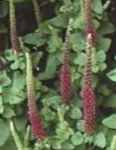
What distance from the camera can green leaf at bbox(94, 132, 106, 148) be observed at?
1.49 metres

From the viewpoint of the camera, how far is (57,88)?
5.56 feet

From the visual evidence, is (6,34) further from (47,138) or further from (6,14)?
(47,138)

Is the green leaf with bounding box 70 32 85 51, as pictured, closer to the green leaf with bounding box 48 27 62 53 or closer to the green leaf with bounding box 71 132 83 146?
the green leaf with bounding box 48 27 62 53

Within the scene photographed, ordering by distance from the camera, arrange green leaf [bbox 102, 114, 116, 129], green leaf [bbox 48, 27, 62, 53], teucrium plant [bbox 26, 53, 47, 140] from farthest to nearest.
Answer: green leaf [bbox 48, 27, 62, 53] → green leaf [bbox 102, 114, 116, 129] → teucrium plant [bbox 26, 53, 47, 140]

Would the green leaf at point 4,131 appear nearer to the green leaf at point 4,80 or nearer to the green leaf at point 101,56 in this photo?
the green leaf at point 4,80

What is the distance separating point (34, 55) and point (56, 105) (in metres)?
0.20

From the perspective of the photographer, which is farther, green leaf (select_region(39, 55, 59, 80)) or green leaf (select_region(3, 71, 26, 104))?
green leaf (select_region(39, 55, 59, 80))

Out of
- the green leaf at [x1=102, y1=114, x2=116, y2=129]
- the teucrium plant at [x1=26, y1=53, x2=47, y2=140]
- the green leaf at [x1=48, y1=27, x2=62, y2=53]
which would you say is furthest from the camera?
the green leaf at [x1=48, y1=27, x2=62, y2=53]

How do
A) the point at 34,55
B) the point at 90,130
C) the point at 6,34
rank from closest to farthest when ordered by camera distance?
the point at 90,130
the point at 34,55
the point at 6,34

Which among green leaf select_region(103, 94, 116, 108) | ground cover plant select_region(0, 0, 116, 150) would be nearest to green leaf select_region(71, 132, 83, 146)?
ground cover plant select_region(0, 0, 116, 150)

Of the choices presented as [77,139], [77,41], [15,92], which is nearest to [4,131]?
[15,92]

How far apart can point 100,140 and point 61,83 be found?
0.63 feet

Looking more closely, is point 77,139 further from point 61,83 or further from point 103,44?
point 103,44

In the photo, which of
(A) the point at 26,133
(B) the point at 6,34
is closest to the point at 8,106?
(A) the point at 26,133
